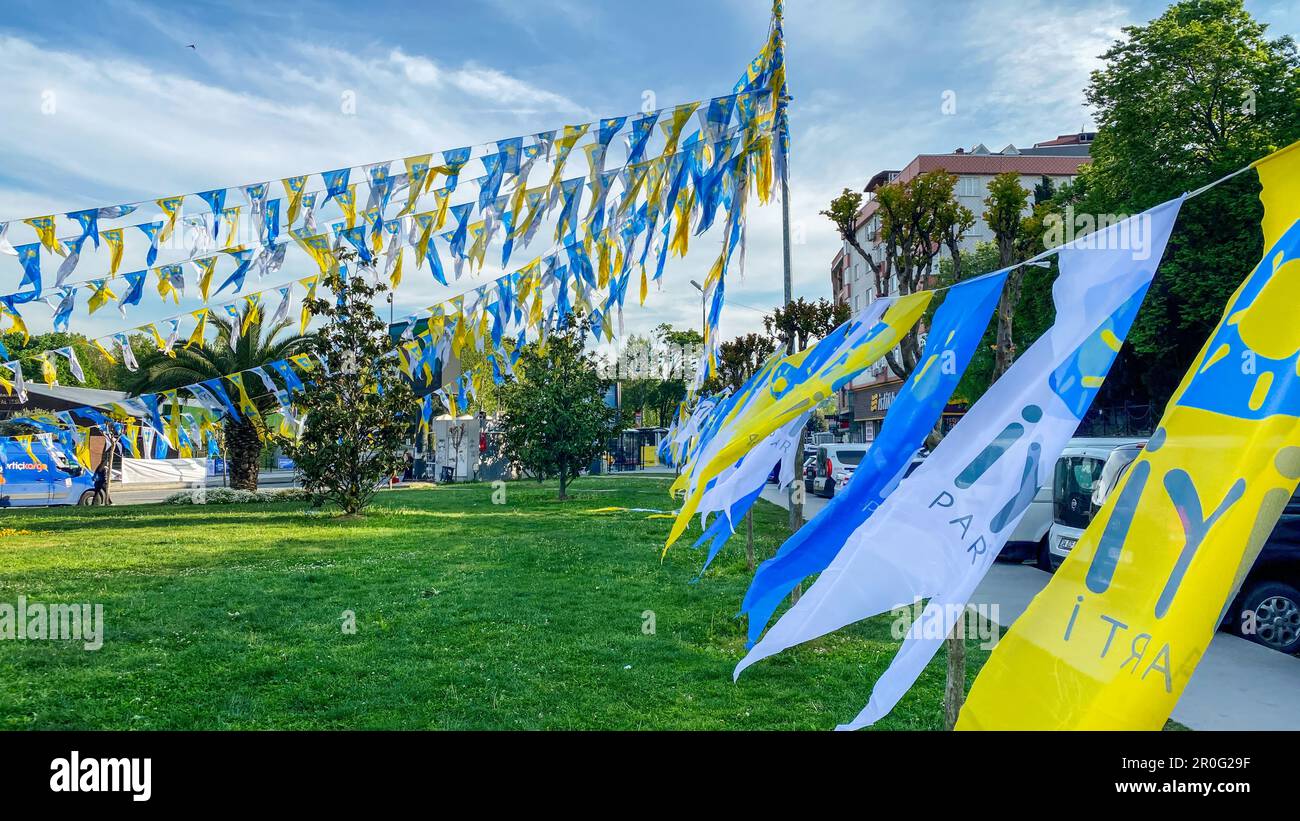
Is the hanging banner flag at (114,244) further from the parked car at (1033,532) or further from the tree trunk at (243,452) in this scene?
the tree trunk at (243,452)

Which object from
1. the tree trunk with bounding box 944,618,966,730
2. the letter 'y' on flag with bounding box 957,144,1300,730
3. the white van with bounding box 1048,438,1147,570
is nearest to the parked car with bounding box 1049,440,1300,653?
the white van with bounding box 1048,438,1147,570

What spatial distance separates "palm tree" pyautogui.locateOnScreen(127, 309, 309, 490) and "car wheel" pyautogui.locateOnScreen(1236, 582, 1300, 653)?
21.1 m

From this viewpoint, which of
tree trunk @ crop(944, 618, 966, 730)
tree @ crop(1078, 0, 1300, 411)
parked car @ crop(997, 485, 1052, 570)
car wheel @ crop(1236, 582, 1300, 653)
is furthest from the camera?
tree @ crop(1078, 0, 1300, 411)

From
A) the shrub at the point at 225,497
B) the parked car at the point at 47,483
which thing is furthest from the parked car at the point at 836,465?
the parked car at the point at 47,483

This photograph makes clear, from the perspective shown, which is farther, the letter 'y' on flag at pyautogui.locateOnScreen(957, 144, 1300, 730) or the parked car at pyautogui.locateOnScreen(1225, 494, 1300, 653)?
the parked car at pyautogui.locateOnScreen(1225, 494, 1300, 653)

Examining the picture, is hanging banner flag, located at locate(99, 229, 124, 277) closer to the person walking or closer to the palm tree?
the palm tree

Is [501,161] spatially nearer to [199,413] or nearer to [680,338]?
[199,413]

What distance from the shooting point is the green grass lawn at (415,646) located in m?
5.24

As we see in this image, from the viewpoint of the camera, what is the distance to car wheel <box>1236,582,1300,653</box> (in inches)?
267

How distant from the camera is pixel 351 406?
17.1 metres

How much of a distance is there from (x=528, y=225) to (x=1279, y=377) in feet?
21.6

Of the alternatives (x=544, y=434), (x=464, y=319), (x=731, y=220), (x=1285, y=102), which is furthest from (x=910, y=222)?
(x=1285, y=102)

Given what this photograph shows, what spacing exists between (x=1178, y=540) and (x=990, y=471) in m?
0.78

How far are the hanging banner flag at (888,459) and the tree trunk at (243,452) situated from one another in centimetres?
2336
